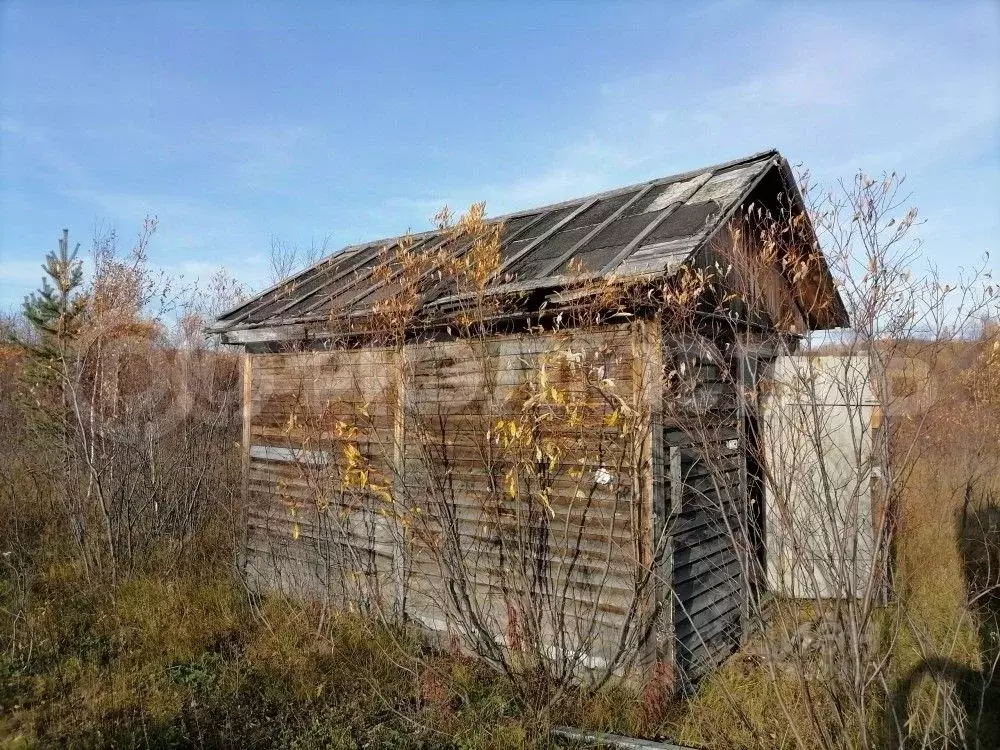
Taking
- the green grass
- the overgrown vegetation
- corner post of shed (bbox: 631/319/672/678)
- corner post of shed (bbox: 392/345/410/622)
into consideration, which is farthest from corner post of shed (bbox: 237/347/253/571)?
corner post of shed (bbox: 631/319/672/678)

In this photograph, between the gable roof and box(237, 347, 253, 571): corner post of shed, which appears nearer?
the gable roof

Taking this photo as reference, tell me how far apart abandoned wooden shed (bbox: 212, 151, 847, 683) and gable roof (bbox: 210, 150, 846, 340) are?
0.10 feet

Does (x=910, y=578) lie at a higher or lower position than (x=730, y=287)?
lower

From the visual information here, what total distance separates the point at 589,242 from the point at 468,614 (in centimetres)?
320

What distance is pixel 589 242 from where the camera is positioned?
17.1 feet

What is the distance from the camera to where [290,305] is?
272 inches

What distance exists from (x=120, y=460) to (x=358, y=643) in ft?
13.3

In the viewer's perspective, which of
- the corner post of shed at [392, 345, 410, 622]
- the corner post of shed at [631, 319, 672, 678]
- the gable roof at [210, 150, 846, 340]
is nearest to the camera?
the corner post of shed at [631, 319, 672, 678]

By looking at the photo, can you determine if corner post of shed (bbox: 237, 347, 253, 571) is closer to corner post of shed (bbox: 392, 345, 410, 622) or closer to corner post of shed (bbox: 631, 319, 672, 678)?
corner post of shed (bbox: 392, 345, 410, 622)

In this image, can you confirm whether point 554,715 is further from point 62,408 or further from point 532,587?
point 62,408

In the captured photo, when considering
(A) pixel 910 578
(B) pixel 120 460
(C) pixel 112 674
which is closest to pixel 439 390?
(C) pixel 112 674

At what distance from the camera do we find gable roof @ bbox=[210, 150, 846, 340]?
4.48 m

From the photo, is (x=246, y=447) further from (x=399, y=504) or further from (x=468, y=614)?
(x=468, y=614)

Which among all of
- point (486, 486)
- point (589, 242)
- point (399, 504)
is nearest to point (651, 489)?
point (486, 486)
